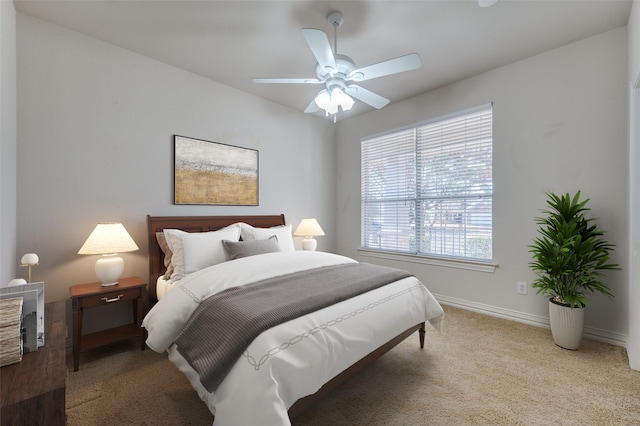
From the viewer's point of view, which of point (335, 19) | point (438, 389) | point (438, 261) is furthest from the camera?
point (438, 261)

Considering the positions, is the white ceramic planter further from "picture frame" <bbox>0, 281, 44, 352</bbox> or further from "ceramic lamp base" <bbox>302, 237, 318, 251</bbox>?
"picture frame" <bbox>0, 281, 44, 352</bbox>

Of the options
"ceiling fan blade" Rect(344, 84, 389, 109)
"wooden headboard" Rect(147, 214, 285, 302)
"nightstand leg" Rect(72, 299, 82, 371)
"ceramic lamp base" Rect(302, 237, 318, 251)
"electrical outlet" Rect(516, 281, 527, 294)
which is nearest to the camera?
"nightstand leg" Rect(72, 299, 82, 371)

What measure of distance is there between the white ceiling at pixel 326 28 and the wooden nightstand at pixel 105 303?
2259 millimetres

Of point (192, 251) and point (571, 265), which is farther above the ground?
point (192, 251)

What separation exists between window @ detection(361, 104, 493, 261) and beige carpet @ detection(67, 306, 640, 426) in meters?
1.27

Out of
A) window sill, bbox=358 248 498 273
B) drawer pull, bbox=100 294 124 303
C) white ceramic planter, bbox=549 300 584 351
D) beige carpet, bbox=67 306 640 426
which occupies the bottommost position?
beige carpet, bbox=67 306 640 426

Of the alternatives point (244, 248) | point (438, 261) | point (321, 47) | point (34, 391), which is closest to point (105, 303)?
point (244, 248)

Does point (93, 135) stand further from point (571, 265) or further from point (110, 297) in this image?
point (571, 265)

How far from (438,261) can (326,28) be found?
116 inches

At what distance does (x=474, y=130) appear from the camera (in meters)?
3.40

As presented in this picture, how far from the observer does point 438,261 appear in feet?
12.1

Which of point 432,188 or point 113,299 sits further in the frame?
point 432,188

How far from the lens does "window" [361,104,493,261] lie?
3.36 meters

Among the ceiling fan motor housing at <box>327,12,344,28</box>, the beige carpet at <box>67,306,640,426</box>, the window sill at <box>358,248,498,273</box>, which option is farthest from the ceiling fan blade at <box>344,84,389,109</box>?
the beige carpet at <box>67,306,640,426</box>
